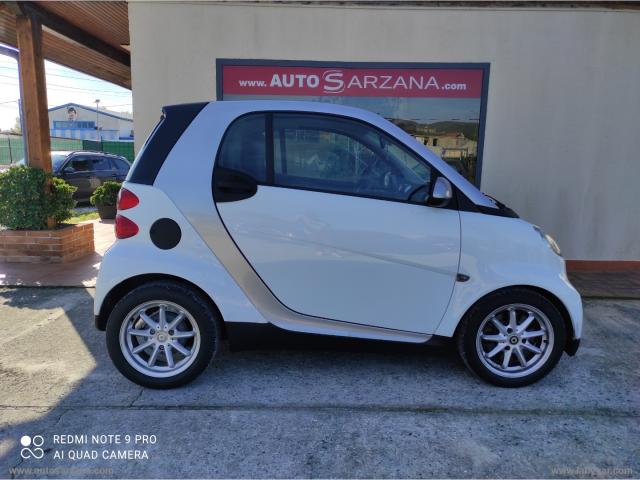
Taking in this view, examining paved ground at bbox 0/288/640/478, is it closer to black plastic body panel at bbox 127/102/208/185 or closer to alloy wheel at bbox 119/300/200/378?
alloy wheel at bbox 119/300/200/378

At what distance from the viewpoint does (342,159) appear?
306 centimetres

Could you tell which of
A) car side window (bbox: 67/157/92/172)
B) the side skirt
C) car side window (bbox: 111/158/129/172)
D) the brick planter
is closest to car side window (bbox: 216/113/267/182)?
the side skirt

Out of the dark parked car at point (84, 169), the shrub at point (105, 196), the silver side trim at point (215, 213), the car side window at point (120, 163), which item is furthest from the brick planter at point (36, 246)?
the car side window at point (120, 163)

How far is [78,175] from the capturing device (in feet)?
41.5

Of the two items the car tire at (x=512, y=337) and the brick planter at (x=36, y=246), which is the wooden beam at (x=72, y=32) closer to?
the brick planter at (x=36, y=246)

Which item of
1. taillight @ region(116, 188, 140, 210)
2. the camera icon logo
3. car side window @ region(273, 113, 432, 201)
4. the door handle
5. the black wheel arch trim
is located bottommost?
the camera icon logo

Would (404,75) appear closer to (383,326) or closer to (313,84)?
(313,84)

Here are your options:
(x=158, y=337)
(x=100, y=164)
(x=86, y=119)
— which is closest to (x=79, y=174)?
(x=100, y=164)

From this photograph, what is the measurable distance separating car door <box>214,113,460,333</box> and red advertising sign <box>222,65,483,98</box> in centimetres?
298

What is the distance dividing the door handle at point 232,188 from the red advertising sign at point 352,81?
10.6 feet

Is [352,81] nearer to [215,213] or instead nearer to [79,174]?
[215,213]

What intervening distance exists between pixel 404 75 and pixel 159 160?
3790 millimetres

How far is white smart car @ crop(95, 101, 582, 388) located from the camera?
116 inches

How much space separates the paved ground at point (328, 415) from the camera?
2410mm
